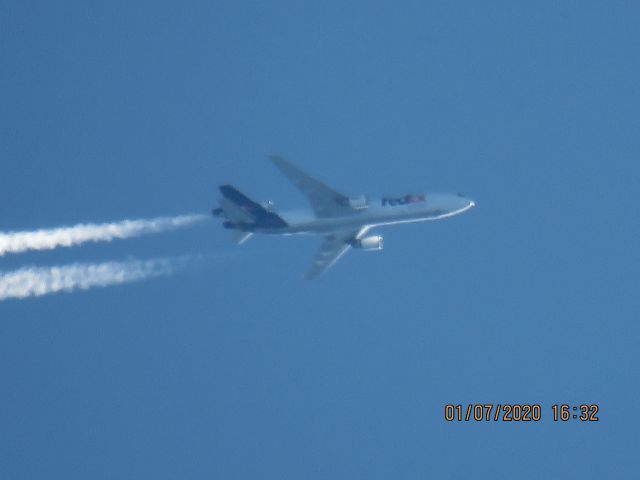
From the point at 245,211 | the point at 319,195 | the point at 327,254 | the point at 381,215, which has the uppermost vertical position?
the point at 319,195

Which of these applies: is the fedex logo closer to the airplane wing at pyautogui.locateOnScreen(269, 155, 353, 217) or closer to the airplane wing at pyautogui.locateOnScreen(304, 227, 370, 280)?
the airplane wing at pyautogui.locateOnScreen(269, 155, 353, 217)

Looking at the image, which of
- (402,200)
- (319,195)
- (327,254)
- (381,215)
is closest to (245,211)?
(319,195)

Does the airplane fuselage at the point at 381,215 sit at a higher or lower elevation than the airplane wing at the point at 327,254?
higher

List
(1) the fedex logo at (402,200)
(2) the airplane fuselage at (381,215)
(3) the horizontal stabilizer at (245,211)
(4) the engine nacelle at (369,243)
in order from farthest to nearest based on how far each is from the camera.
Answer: (4) the engine nacelle at (369,243), (1) the fedex logo at (402,200), (2) the airplane fuselage at (381,215), (3) the horizontal stabilizer at (245,211)

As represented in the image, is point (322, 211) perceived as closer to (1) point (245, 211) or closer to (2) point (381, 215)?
(2) point (381, 215)

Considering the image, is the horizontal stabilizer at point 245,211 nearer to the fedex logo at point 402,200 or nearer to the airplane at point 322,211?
the airplane at point 322,211

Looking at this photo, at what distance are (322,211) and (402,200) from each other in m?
6.54

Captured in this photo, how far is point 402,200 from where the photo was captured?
61.4 m

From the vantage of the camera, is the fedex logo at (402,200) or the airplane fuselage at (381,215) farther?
the fedex logo at (402,200)

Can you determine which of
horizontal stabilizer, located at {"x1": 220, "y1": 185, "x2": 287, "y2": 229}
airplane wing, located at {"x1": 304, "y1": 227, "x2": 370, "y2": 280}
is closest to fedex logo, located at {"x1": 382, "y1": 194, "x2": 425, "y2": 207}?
airplane wing, located at {"x1": 304, "y1": 227, "x2": 370, "y2": 280}

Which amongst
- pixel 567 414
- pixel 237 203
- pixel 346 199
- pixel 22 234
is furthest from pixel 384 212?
pixel 22 234

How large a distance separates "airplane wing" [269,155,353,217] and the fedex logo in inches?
123

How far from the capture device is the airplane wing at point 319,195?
5906 cm

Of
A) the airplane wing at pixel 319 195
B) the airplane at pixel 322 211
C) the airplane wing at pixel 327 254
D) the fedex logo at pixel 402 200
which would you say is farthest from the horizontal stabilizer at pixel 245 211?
the airplane wing at pixel 327 254
